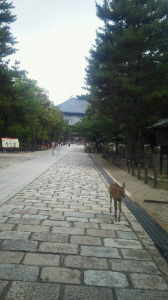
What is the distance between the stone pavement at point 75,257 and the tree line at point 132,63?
12.7 metres

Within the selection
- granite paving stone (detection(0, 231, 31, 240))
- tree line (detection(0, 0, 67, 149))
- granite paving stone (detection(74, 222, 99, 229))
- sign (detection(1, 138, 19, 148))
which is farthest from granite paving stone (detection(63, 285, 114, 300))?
sign (detection(1, 138, 19, 148))

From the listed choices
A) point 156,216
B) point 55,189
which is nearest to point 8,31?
point 55,189

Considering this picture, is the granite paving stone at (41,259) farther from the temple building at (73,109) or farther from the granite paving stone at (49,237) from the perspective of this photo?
the temple building at (73,109)

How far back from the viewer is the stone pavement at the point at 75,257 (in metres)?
2.90

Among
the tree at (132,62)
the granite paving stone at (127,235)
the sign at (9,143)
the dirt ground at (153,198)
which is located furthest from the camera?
the sign at (9,143)

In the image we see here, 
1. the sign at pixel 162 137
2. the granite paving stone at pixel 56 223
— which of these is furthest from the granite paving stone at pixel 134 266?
the sign at pixel 162 137

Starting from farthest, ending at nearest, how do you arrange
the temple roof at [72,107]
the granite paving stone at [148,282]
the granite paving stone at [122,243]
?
1. the temple roof at [72,107]
2. the granite paving stone at [122,243]
3. the granite paving stone at [148,282]

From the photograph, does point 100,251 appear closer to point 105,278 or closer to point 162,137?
point 105,278

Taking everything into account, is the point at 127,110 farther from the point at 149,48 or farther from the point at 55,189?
the point at 55,189

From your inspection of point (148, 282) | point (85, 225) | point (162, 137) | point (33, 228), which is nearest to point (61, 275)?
point (148, 282)

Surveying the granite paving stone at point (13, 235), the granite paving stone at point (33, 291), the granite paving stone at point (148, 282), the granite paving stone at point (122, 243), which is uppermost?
the granite paving stone at point (13, 235)

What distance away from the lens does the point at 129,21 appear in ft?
62.5

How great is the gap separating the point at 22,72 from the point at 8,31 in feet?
13.8

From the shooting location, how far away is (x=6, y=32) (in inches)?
1040
